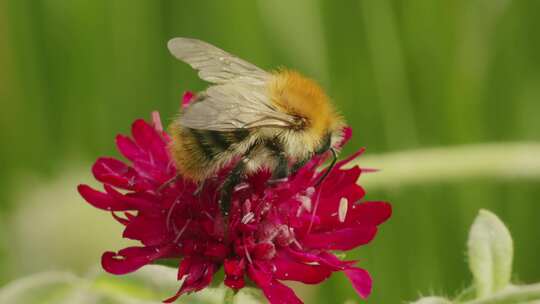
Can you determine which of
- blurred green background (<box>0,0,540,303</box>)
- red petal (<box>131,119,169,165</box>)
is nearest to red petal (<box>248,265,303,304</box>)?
red petal (<box>131,119,169,165</box>)

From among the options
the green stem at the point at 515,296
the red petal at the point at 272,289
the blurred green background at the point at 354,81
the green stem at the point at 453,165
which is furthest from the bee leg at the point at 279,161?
the blurred green background at the point at 354,81

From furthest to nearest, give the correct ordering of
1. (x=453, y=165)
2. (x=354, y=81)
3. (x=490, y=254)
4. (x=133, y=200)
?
1. (x=354, y=81)
2. (x=453, y=165)
3. (x=490, y=254)
4. (x=133, y=200)

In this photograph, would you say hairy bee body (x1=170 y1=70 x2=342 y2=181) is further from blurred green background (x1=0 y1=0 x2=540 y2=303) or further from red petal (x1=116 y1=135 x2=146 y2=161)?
blurred green background (x1=0 y1=0 x2=540 y2=303)

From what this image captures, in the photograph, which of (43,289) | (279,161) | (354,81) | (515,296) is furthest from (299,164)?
(354,81)

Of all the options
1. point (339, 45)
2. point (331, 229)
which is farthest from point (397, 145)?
point (331, 229)

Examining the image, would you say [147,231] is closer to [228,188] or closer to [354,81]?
[228,188]

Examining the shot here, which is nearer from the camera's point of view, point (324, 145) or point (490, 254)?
point (324, 145)
